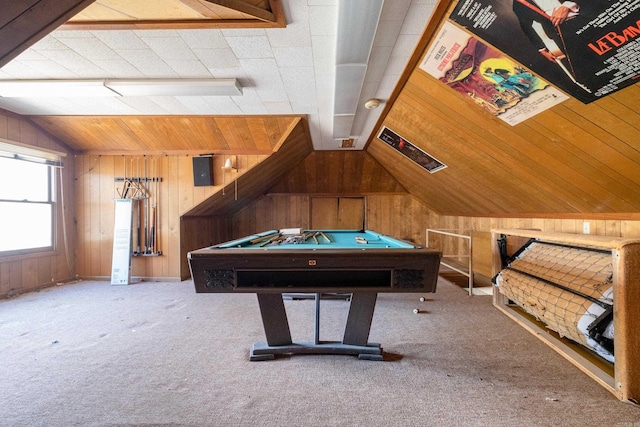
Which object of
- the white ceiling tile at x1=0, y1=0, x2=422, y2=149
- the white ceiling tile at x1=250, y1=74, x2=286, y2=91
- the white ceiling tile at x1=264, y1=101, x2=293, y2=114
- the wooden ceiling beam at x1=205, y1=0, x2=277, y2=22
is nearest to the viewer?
the wooden ceiling beam at x1=205, y1=0, x2=277, y2=22

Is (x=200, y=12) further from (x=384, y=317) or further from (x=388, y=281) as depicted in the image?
(x=384, y=317)

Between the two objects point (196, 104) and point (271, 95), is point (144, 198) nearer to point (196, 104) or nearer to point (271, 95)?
point (196, 104)

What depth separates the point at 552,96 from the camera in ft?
5.26

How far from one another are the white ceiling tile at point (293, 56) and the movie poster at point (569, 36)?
1.05m

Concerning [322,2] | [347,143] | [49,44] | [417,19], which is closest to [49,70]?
[49,44]

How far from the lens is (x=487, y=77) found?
179cm

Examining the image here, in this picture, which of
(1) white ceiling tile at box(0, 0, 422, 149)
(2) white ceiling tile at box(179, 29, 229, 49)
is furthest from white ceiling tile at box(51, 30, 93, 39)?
(2) white ceiling tile at box(179, 29, 229, 49)

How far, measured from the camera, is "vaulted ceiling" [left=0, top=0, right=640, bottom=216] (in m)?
1.68

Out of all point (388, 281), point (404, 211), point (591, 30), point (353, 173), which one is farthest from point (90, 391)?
point (404, 211)

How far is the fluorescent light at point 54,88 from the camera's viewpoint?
248 cm

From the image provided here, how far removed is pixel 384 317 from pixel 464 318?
793mm

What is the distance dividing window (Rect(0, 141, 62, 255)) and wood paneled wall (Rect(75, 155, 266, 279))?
38cm

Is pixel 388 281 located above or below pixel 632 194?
below

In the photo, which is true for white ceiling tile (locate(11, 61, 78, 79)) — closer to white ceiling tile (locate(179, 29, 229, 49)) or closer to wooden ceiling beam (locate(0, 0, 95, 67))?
white ceiling tile (locate(179, 29, 229, 49))
